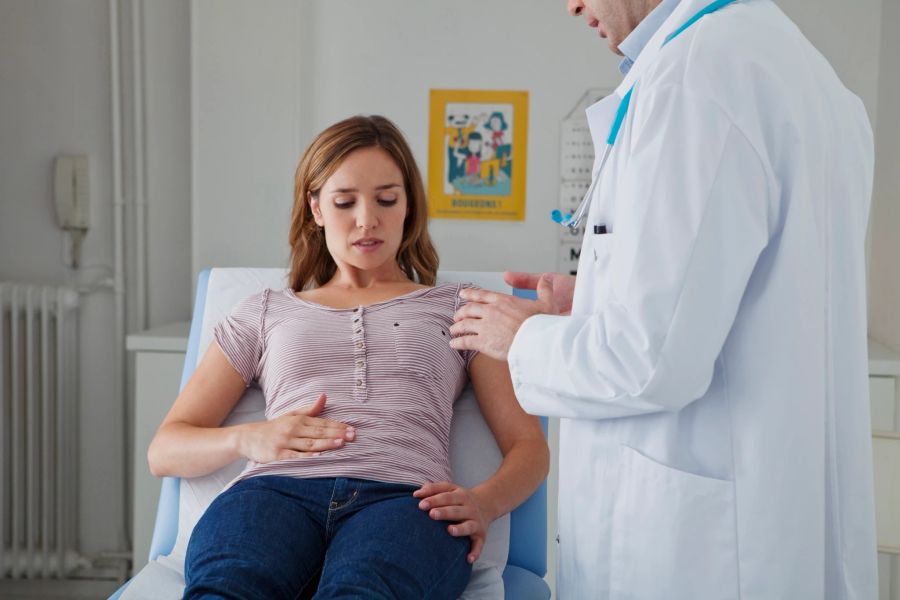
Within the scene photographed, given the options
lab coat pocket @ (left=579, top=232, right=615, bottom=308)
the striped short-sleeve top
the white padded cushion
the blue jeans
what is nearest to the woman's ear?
the striped short-sleeve top

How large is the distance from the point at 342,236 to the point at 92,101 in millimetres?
1364

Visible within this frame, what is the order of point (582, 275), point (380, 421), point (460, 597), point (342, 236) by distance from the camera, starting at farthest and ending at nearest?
point (342, 236) < point (380, 421) < point (460, 597) < point (582, 275)

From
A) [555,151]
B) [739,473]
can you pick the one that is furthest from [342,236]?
[555,151]

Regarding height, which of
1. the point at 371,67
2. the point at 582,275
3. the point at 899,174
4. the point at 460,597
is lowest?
the point at 460,597

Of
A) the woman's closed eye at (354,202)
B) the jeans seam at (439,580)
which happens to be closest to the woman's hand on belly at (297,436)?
the jeans seam at (439,580)

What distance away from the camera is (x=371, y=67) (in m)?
2.54

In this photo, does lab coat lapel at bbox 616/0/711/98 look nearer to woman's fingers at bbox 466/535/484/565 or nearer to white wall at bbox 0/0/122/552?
woman's fingers at bbox 466/535/484/565

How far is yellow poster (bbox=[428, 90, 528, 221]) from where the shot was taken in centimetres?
251

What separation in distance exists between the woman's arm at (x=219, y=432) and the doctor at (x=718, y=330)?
1.31 feet

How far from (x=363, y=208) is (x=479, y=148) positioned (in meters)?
0.99

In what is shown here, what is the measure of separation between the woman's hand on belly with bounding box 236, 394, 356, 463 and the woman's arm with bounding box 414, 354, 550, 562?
0.16 metres

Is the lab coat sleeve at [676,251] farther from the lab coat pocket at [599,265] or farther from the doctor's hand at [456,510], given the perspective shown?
the doctor's hand at [456,510]

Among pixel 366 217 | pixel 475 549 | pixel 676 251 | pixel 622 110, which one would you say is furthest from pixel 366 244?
pixel 676 251

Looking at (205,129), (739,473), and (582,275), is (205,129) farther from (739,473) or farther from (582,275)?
(739,473)
